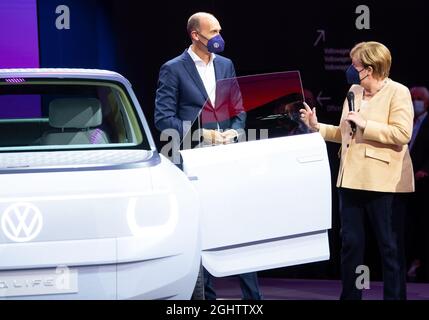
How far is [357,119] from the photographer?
5.46 m

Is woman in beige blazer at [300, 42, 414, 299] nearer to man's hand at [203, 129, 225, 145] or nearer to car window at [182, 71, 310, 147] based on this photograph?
car window at [182, 71, 310, 147]

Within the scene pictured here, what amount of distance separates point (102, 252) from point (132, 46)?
450cm

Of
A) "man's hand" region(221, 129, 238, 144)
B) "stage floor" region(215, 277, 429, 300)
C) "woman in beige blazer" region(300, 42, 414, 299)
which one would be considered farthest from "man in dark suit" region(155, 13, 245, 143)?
"stage floor" region(215, 277, 429, 300)

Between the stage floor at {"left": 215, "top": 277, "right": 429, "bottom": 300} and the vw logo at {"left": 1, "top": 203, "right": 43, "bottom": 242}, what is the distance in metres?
3.32

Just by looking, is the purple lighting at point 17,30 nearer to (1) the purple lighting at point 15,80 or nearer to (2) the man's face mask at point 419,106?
(1) the purple lighting at point 15,80

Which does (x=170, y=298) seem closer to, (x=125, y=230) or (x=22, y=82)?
(x=125, y=230)

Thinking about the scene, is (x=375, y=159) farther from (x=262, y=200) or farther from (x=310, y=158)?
(x=262, y=200)

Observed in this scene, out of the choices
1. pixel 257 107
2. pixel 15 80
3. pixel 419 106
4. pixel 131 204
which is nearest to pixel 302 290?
pixel 419 106

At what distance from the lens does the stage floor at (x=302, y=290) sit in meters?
6.88

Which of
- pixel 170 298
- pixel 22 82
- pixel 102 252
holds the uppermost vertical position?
pixel 22 82

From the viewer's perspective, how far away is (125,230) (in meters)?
3.93

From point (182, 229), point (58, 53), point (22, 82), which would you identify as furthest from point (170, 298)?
A: point (58, 53)

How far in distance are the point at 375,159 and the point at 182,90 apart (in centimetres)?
135
